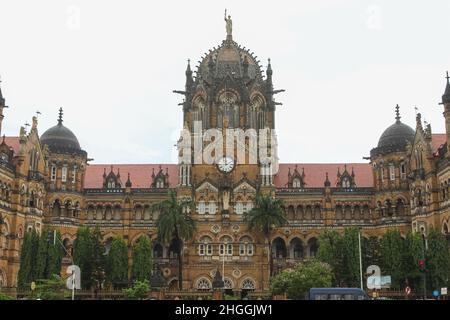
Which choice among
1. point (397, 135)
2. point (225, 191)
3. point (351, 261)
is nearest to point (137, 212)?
point (225, 191)

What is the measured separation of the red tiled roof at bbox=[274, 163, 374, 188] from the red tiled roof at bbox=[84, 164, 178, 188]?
55.0 ft

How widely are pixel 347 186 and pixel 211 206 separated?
2083 cm

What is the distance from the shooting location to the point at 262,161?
82688 millimetres

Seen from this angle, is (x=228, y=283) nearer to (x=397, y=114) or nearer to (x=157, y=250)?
(x=157, y=250)

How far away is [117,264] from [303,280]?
23148 mm

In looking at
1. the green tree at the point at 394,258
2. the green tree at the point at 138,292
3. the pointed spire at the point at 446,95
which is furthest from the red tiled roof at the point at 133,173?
the pointed spire at the point at 446,95

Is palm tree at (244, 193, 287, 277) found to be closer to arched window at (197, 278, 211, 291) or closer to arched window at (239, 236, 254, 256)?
arched window at (239, 236, 254, 256)

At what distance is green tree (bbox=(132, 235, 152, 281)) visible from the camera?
69875 mm

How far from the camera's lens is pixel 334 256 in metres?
67.2

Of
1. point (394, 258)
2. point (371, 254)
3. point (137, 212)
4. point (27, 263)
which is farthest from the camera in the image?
point (137, 212)

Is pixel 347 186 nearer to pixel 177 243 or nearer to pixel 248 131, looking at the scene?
pixel 248 131

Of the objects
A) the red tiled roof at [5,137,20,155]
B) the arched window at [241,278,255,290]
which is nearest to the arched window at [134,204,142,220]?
the arched window at [241,278,255,290]

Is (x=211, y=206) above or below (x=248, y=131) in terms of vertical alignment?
below

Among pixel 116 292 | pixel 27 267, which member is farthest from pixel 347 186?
pixel 27 267
